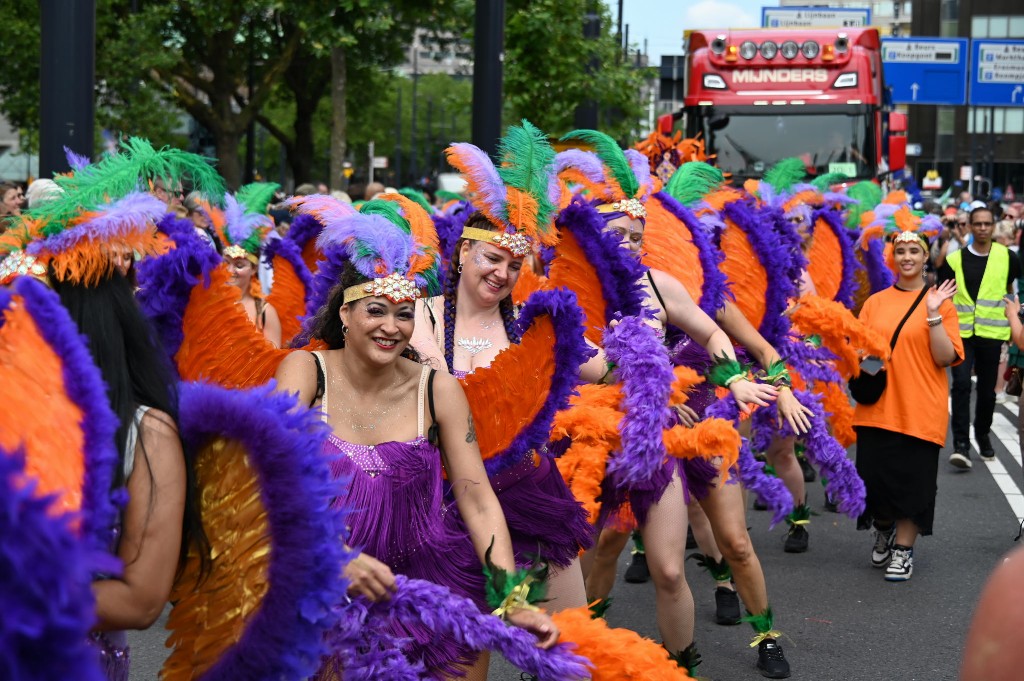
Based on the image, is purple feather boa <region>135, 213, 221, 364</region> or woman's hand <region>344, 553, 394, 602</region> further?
purple feather boa <region>135, 213, 221, 364</region>

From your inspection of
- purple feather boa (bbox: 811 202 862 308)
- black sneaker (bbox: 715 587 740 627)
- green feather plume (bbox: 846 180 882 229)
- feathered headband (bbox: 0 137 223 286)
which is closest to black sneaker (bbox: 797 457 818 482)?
purple feather boa (bbox: 811 202 862 308)

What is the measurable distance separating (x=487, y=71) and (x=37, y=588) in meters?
7.53

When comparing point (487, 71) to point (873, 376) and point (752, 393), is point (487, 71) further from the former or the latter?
point (752, 393)

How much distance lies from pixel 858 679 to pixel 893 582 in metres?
1.90

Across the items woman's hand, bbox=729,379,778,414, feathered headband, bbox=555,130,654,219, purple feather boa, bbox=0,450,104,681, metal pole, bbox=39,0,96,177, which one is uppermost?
metal pole, bbox=39,0,96,177

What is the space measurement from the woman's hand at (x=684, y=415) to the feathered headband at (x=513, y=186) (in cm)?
102

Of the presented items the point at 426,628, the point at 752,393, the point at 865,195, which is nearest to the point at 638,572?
the point at 752,393

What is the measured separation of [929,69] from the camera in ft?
117

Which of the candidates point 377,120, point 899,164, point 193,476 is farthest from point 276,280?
point 377,120

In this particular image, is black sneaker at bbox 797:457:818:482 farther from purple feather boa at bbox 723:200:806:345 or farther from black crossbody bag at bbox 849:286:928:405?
purple feather boa at bbox 723:200:806:345

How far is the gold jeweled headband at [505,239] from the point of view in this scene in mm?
4777

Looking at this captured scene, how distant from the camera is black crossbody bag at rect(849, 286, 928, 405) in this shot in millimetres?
7887

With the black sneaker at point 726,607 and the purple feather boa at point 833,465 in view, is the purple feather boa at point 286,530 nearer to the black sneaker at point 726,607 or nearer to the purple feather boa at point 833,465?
the purple feather boa at point 833,465

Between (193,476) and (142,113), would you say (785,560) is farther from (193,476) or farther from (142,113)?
(142,113)
